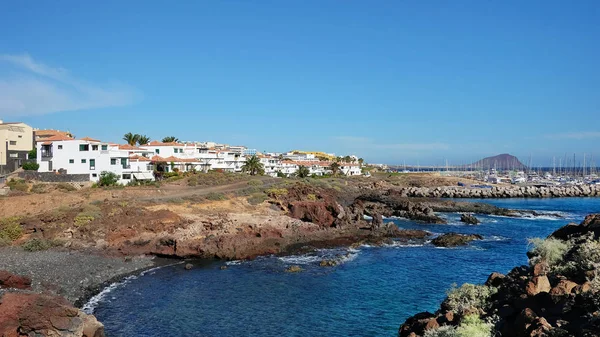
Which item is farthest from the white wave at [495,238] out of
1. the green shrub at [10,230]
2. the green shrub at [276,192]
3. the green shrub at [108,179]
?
the green shrub at [108,179]

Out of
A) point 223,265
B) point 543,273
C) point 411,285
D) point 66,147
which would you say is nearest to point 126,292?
point 223,265

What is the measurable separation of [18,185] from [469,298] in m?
59.0

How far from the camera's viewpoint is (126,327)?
2302 cm

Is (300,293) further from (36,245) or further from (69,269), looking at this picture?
(36,245)

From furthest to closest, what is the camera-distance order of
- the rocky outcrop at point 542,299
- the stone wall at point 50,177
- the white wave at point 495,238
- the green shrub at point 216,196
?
the stone wall at point 50,177 → the green shrub at point 216,196 → the white wave at point 495,238 → the rocky outcrop at point 542,299

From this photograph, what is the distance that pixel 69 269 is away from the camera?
31.1 m

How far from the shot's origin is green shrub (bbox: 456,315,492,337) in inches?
479

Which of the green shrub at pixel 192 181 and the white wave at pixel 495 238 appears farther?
the green shrub at pixel 192 181

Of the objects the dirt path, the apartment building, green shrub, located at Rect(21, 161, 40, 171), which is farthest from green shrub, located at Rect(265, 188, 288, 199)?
the apartment building

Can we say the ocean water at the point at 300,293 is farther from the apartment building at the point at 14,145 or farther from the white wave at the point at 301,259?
the apartment building at the point at 14,145

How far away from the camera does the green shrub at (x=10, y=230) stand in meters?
37.1

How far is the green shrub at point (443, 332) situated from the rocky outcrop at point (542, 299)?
13 centimetres

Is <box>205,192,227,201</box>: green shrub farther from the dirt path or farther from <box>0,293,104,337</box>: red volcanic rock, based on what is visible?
<box>0,293,104,337</box>: red volcanic rock

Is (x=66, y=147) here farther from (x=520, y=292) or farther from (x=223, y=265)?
(x=520, y=292)
